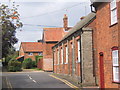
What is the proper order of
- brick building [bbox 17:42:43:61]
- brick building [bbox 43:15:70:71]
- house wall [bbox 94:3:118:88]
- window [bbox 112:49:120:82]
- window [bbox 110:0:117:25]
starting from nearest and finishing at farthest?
window [bbox 112:49:120:82] < window [bbox 110:0:117:25] < house wall [bbox 94:3:118:88] < brick building [bbox 43:15:70:71] < brick building [bbox 17:42:43:61]

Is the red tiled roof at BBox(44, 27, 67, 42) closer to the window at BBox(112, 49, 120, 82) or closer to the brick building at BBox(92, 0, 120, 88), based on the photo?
the brick building at BBox(92, 0, 120, 88)

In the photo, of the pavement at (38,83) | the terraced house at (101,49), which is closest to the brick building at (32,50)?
the pavement at (38,83)

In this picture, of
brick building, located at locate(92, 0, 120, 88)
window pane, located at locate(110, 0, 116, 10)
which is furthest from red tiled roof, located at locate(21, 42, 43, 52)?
window pane, located at locate(110, 0, 116, 10)

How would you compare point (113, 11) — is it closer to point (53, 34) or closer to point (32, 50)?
point (53, 34)

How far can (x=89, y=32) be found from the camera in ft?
61.8

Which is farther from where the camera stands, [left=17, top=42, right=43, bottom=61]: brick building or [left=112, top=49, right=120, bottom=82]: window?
[left=17, top=42, right=43, bottom=61]: brick building

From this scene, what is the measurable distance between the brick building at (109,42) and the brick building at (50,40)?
33830mm

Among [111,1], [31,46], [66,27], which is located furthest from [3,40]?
[31,46]

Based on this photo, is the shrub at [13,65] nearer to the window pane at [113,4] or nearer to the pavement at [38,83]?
the pavement at [38,83]

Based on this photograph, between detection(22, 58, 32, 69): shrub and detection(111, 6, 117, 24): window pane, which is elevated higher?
detection(111, 6, 117, 24): window pane

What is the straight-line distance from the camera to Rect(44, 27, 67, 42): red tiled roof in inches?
2229

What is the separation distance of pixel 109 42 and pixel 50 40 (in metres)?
42.5

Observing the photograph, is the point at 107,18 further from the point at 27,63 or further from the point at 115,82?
the point at 27,63

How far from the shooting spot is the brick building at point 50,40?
50344 mm
